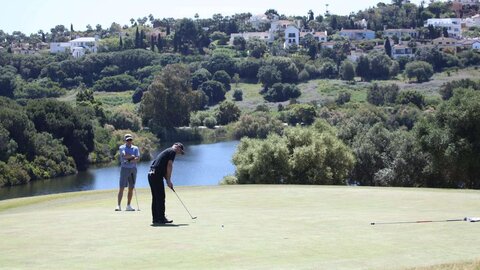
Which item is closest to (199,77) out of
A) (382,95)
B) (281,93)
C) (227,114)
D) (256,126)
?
(281,93)

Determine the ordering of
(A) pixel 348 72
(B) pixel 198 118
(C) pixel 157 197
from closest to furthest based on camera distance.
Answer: (C) pixel 157 197, (B) pixel 198 118, (A) pixel 348 72

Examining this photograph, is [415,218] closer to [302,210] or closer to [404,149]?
[302,210]

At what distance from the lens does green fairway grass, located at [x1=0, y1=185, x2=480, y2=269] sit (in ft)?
54.9

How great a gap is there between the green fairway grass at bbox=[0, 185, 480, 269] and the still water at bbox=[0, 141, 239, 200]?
49.0 meters

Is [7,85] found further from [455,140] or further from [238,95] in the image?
[455,140]

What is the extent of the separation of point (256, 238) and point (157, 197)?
3925 millimetres

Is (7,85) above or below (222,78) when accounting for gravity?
above

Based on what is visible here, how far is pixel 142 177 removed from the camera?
87.3m

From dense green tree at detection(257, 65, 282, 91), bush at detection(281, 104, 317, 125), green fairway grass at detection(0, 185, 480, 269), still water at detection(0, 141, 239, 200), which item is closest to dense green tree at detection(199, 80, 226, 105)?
dense green tree at detection(257, 65, 282, 91)

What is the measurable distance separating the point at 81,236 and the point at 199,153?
101m

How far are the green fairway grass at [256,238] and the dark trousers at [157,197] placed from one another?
0.46 meters

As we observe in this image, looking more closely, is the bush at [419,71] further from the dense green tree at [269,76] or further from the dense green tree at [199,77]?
the dense green tree at [199,77]

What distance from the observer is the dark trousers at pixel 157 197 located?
22453 mm

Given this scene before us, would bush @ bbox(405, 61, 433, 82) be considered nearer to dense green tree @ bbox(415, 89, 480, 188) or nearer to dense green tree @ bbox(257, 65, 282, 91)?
dense green tree @ bbox(257, 65, 282, 91)
